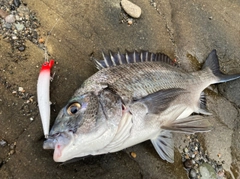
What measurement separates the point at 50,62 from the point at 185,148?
2057 millimetres

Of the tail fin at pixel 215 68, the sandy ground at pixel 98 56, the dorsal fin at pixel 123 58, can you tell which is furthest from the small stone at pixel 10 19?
the tail fin at pixel 215 68

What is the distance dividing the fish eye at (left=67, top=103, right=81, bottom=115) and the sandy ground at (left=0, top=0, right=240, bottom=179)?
56 cm

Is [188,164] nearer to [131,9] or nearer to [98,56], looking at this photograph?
[98,56]

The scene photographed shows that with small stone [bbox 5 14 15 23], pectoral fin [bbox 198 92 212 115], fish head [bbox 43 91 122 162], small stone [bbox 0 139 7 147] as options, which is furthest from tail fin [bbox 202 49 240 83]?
small stone [bbox 0 139 7 147]

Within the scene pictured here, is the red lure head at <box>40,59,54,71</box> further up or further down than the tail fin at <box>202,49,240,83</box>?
further down

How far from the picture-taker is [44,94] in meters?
3.15

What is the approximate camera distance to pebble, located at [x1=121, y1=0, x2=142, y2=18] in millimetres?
4129

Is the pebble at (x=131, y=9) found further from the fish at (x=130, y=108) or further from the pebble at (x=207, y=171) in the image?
the pebble at (x=207, y=171)

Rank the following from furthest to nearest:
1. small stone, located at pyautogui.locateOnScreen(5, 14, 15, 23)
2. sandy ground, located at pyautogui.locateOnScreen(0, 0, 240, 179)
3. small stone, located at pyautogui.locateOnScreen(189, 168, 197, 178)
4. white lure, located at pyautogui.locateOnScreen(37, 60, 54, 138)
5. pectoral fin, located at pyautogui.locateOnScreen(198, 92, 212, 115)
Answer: pectoral fin, located at pyautogui.locateOnScreen(198, 92, 212, 115)
small stone, located at pyautogui.locateOnScreen(189, 168, 197, 178)
small stone, located at pyautogui.locateOnScreen(5, 14, 15, 23)
sandy ground, located at pyautogui.locateOnScreen(0, 0, 240, 179)
white lure, located at pyautogui.locateOnScreen(37, 60, 54, 138)

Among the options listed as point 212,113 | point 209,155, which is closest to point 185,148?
point 209,155

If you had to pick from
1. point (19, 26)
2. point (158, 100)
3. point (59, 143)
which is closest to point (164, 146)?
point (158, 100)

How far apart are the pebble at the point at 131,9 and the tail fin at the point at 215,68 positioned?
1.21m

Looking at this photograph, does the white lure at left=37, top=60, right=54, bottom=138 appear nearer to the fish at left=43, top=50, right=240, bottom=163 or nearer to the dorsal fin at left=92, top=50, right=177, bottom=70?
the fish at left=43, top=50, right=240, bottom=163

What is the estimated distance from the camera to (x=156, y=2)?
14.6ft
